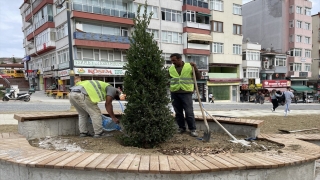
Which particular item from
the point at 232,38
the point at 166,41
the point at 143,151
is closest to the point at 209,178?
the point at 143,151

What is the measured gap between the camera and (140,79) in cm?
346

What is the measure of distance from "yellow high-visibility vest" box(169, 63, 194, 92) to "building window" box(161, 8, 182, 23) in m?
26.9

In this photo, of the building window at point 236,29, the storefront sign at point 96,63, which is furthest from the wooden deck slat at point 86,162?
the building window at point 236,29

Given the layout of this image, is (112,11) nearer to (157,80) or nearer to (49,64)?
(49,64)

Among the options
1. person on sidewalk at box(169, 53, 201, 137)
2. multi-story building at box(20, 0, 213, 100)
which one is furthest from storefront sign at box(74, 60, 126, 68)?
person on sidewalk at box(169, 53, 201, 137)

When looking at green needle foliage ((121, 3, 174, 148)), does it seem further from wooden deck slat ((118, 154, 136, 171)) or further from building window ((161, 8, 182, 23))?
building window ((161, 8, 182, 23))

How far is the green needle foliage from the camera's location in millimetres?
3391

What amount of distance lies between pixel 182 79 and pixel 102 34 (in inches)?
891

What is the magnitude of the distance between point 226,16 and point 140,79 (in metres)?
34.2

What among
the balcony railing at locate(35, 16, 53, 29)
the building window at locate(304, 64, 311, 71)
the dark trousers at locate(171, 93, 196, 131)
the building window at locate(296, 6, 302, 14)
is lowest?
the dark trousers at locate(171, 93, 196, 131)

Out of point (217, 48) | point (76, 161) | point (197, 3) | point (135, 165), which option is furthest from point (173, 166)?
point (217, 48)

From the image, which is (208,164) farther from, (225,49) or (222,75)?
(225,49)

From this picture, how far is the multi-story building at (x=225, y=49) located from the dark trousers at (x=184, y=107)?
96.3 feet

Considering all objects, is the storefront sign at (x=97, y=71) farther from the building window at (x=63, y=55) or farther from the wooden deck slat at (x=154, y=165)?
the wooden deck slat at (x=154, y=165)
